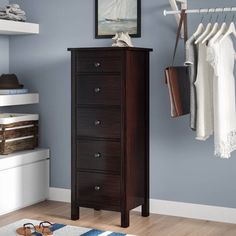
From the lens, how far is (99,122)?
155 inches

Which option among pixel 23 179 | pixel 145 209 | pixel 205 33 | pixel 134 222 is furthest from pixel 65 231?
pixel 205 33

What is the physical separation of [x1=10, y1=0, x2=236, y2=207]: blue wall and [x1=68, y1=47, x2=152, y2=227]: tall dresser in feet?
0.54

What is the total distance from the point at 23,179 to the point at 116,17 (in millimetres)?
1444

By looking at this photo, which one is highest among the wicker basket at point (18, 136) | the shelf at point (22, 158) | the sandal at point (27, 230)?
the wicker basket at point (18, 136)

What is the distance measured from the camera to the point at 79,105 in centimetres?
401

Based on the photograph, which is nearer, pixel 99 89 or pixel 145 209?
pixel 99 89

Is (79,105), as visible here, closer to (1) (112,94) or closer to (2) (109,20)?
(1) (112,94)

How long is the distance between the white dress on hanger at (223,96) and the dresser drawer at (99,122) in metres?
0.71

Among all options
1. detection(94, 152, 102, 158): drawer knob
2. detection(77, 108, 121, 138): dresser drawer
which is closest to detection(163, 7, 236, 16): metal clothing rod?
detection(77, 108, 121, 138): dresser drawer

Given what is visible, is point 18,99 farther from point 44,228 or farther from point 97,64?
point 44,228

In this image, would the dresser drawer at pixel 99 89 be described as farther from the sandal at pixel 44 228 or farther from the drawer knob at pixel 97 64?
the sandal at pixel 44 228

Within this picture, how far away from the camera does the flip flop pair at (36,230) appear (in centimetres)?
355

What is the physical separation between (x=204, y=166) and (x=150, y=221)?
554mm

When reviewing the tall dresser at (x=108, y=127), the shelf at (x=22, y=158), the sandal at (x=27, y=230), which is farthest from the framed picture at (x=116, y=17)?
the sandal at (x=27, y=230)
